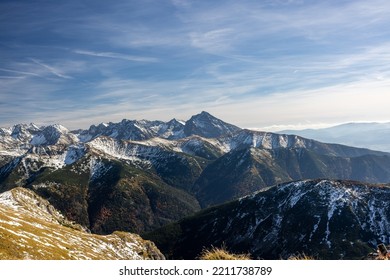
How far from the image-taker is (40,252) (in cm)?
8231
